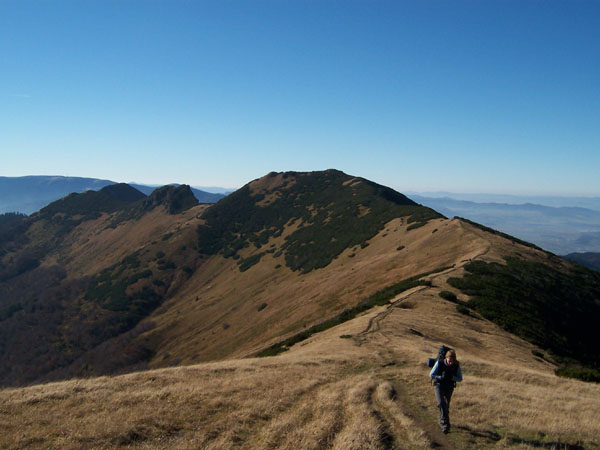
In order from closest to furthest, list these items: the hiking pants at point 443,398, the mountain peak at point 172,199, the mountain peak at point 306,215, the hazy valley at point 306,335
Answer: the hiking pants at point 443,398 < the hazy valley at point 306,335 < the mountain peak at point 306,215 < the mountain peak at point 172,199

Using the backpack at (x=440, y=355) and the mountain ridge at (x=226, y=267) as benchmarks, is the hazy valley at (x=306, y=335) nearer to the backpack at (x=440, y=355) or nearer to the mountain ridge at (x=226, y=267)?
the mountain ridge at (x=226, y=267)

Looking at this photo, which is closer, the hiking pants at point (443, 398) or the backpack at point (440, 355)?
the hiking pants at point (443, 398)

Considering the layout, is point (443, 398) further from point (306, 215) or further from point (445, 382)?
point (306, 215)

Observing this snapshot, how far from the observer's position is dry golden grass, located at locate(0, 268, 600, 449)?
1002 cm

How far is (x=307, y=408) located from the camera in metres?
12.5

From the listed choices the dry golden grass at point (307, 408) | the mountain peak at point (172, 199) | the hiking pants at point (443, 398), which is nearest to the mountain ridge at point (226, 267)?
the mountain peak at point (172, 199)

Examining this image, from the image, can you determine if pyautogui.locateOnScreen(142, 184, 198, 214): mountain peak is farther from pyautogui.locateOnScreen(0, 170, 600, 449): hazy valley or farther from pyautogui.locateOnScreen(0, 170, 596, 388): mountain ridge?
pyautogui.locateOnScreen(0, 170, 600, 449): hazy valley

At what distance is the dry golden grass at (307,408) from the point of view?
10016 mm

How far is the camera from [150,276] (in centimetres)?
9556

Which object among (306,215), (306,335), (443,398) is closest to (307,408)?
(443,398)

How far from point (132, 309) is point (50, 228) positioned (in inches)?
4689

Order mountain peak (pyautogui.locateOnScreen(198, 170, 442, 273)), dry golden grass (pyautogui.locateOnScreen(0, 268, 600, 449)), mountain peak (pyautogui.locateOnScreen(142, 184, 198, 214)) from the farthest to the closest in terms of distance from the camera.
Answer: mountain peak (pyautogui.locateOnScreen(142, 184, 198, 214)) → mountain peak (pyautogui.locateOnScreen(198, 170, 442, 273)) → dry golden grass (pyautogui.locateOnScreen(0, 268, 600, 449))

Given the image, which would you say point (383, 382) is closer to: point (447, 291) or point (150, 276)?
point (447, 291)

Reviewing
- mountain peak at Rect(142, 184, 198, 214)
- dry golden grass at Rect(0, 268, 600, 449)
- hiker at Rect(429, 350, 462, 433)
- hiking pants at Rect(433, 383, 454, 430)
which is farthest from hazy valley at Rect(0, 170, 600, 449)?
mountain peak at Rect(142, 184, 198, 214)
